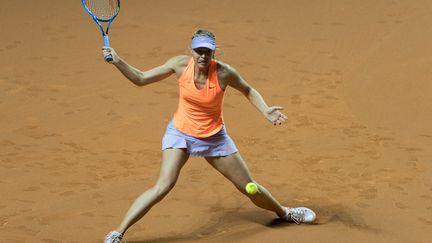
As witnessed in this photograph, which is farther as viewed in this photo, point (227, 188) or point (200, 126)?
point (227, 188)

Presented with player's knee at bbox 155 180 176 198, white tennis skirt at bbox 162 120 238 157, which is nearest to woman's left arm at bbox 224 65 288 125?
white tennis skirt at bbox 162 120 238 157

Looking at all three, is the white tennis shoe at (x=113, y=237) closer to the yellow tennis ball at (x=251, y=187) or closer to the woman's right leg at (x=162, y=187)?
the woman's right leg at (x=162, y=187)

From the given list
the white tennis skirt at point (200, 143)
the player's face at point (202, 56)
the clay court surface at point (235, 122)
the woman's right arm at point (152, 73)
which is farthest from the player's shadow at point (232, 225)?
the player's face at point (202, 56)

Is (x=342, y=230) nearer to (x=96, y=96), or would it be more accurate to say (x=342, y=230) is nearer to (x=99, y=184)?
(x=99, y=184)

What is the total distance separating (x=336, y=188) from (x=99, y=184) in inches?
81.5

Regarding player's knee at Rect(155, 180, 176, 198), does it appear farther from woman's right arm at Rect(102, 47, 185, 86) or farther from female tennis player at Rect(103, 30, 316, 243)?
woman's right arm at Rect(102, 47, 185, 86)

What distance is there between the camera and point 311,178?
7512 millimetres

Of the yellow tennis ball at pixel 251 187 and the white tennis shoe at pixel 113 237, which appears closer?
the white tennis shoe at pixel 113 237

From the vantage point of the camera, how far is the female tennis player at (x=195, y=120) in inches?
229

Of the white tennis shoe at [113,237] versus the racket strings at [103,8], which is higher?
the racket strings at [103,8]

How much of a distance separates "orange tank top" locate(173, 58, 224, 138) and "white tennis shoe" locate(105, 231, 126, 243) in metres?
0.86

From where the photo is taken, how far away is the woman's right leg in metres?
5.80

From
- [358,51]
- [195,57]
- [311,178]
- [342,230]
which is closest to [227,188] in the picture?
[311,178]

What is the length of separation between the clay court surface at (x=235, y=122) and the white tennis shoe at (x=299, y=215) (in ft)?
0.23
